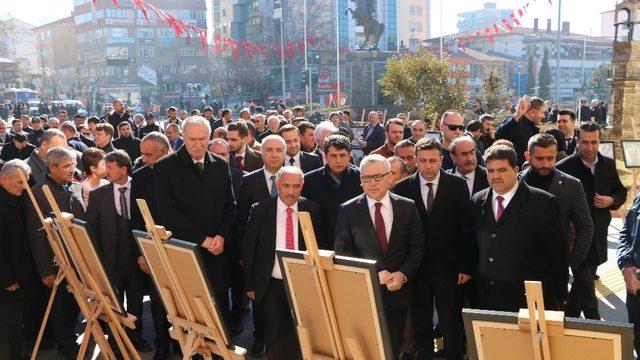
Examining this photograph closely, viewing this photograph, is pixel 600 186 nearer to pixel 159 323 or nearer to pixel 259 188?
pixel 259 188

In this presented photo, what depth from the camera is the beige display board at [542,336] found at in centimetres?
221

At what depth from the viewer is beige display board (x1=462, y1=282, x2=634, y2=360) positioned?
87.0 inches

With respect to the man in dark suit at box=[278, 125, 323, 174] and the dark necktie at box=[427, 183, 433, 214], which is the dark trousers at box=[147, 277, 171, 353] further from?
the dark necktie at box=[427, 183, 433, 214]

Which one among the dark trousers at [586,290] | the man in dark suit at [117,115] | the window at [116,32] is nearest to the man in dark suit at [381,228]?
the dark trousers at [586,290]

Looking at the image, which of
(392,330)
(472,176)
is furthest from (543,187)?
(392,330)

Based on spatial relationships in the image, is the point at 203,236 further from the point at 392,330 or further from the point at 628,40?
the point at 628,40

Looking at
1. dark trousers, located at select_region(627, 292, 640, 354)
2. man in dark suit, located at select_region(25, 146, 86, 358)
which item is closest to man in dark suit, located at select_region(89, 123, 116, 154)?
man in dark suit, located at select_region(25, 146, 86, 358)

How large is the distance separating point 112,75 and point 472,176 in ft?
267

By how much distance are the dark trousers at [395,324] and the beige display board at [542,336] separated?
205cm

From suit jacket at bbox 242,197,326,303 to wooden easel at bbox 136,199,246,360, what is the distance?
97 cm

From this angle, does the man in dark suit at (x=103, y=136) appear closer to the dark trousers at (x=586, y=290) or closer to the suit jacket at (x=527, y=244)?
the suit jacket at (x=527, y=244)

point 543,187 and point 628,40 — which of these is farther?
point 628,40

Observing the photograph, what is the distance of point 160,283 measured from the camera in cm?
398

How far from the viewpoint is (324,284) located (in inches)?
120
